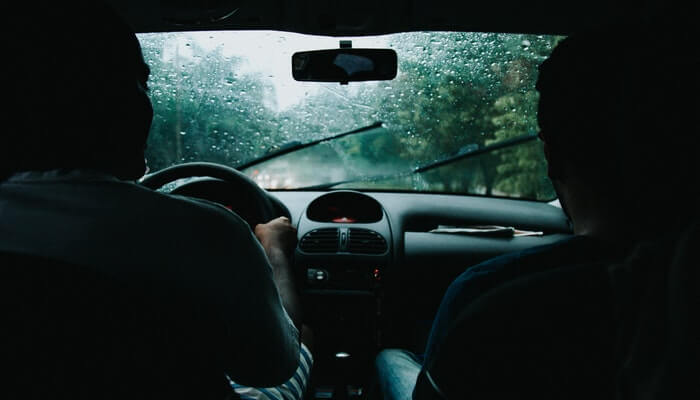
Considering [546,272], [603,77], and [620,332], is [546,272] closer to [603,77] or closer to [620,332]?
[620,332]

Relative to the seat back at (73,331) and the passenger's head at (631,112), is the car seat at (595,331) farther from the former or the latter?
the seat back at (73,331)

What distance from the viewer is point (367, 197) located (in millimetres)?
3539

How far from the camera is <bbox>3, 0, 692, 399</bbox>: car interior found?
2945 millimetres

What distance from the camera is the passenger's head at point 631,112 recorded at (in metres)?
1.12

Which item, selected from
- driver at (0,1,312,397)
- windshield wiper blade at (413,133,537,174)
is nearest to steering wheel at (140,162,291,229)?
driver at (0,1,312,397)

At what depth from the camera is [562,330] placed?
1075 mm

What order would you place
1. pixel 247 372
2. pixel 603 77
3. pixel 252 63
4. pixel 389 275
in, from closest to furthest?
pixel 603 77 < pixel 247 372 < pixel 389 275 < pixel 252 63

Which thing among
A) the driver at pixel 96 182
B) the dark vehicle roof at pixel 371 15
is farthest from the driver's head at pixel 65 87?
the dark vehicle roof at pixel 371 15

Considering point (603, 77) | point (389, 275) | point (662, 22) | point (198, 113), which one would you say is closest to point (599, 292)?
point (603, 77)

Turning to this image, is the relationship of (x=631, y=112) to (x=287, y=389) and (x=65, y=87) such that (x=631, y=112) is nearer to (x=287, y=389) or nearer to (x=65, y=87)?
(x=65, y=87)

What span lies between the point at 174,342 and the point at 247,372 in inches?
14.8

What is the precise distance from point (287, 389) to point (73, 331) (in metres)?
1.12

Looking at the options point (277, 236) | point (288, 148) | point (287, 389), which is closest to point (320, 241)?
point (288, 148)

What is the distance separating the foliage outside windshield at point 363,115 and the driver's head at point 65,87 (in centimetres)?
231
